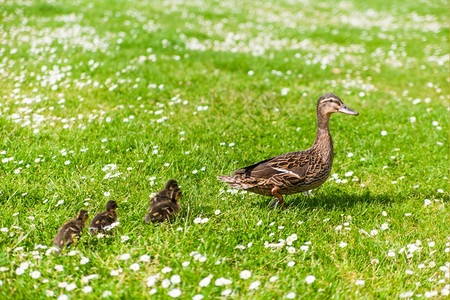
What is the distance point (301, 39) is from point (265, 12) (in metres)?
6.79

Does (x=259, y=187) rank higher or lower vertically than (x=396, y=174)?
higher

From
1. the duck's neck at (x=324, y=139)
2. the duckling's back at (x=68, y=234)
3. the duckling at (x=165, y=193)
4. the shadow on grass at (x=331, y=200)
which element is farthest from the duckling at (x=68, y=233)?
the duck's neck at (x=324, y=139)

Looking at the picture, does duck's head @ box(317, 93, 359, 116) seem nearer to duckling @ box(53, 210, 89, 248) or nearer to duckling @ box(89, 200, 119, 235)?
duckling @ box(89, 200, 119, 235)

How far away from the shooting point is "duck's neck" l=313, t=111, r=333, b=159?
603 cm

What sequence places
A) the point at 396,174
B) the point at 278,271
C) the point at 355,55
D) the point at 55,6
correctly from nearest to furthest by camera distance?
→ the point at 278,271 → the point at 396,174 → the point at 355,55 → the point at 55,6

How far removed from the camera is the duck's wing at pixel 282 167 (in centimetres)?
566

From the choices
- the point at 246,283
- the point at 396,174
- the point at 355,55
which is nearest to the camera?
the point at 246,283

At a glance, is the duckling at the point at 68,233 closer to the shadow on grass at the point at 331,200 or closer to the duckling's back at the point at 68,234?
the duckling's back at the point at 68,234

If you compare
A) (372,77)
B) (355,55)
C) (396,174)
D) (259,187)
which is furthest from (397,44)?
(259,187)

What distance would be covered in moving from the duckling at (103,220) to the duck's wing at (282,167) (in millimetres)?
1700

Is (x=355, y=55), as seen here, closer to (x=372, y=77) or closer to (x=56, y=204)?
(x=372, y=77)

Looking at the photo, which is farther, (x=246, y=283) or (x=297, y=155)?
(x=297, y=155)

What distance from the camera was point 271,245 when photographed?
4.88m

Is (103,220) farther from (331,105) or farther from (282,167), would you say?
(331,105)
